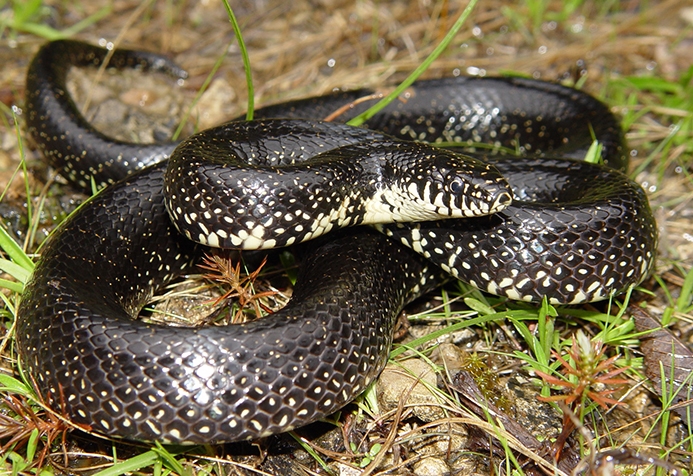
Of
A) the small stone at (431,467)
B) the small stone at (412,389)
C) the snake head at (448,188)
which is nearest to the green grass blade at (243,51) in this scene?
the snake head at (448,188)

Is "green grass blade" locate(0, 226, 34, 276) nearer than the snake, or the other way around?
the snake

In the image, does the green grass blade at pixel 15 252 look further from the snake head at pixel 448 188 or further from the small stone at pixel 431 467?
the small stone at pixel 431 467

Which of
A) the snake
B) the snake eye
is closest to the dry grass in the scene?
the snake

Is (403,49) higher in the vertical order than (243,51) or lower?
lower

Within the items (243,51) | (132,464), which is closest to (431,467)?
(132,464)

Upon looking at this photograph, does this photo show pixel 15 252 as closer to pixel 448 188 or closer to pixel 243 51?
pixel 243 51

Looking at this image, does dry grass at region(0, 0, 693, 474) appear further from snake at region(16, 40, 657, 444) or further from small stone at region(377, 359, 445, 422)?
small stone at region(377, 359, 445, 422)
